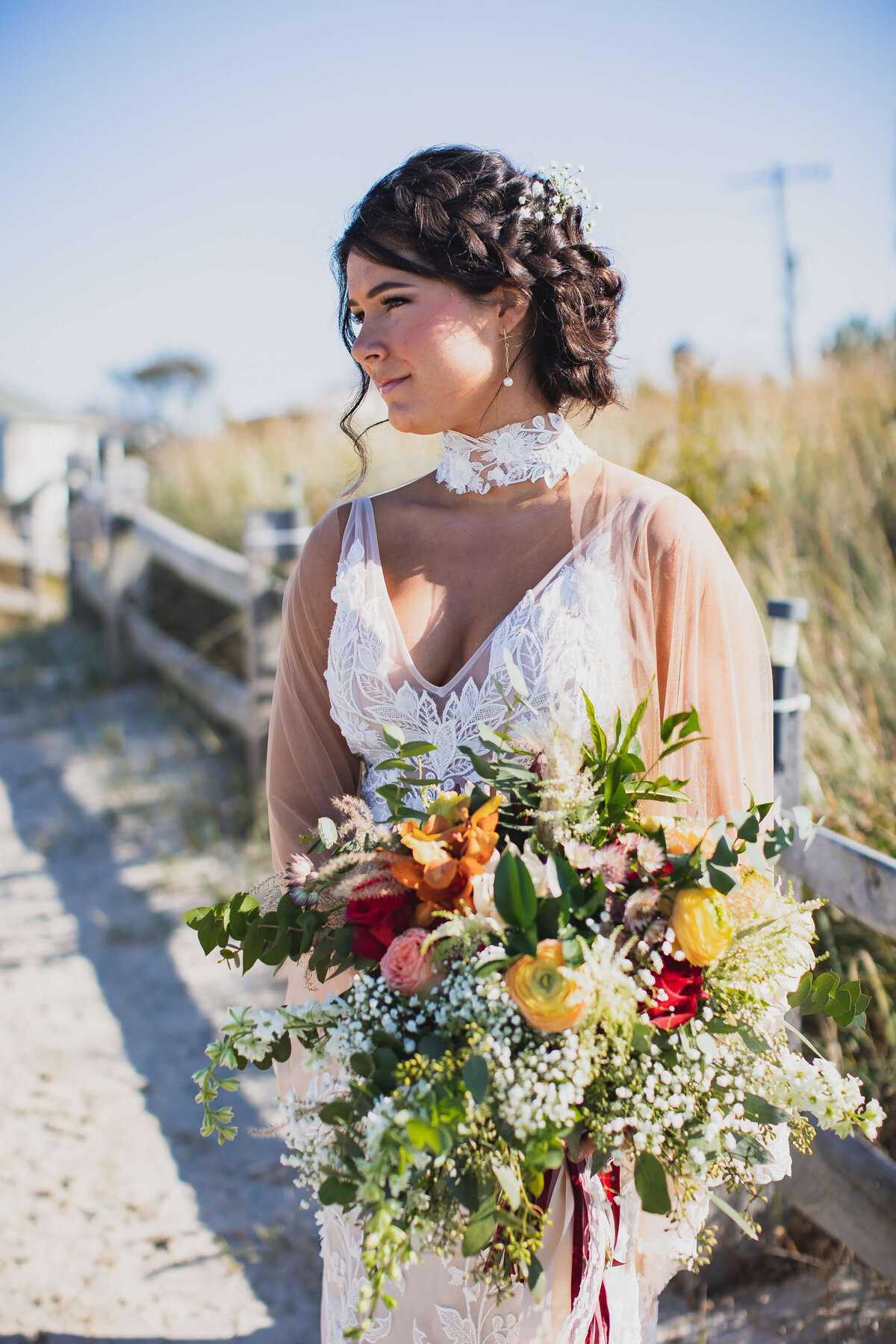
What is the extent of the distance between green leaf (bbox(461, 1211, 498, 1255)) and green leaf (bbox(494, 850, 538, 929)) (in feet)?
1.20

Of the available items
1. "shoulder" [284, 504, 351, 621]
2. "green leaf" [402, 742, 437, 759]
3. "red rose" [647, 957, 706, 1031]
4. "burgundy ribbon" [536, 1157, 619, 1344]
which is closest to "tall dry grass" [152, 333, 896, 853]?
"shoulder" [284, 504, 351, 621]

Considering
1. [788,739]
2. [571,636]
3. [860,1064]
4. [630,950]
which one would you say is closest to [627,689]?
[571,636]

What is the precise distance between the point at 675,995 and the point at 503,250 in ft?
4.86

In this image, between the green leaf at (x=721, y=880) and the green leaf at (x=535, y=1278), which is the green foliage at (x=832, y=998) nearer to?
the green leaf at (x=721, y=880)

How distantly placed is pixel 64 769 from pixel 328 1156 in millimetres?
5917

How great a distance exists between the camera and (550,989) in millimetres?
1173

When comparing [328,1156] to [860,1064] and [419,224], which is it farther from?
[860,1064]

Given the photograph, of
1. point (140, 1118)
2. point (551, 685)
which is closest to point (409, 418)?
point (551, 685)

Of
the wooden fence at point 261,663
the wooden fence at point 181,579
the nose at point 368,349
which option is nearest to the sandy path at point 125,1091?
the wooden fence at point 181,579

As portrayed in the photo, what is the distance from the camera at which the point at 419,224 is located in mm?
1903

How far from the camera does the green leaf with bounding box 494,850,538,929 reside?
1226 mm

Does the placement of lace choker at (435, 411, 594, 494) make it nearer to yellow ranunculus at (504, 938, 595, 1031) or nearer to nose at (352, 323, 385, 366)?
nose at (352, 323, 385, 366)

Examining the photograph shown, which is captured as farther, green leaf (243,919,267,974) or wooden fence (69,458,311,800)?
wooden fence (69,458,311,800)

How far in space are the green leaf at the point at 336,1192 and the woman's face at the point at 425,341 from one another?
1408mm
